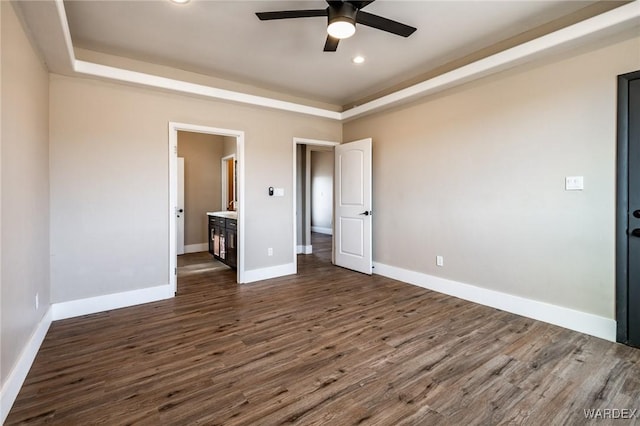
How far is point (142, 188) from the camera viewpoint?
3.50 meters

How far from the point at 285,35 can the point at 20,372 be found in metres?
3.36

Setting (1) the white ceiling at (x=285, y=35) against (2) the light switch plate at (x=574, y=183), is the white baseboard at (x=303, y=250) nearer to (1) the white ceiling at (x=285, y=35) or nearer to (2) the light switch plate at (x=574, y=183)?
(1) the white ceiling at (x=285, y=35)

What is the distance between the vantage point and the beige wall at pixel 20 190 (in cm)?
178

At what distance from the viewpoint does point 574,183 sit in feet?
8.95

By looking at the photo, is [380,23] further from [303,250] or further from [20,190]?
[303,250]

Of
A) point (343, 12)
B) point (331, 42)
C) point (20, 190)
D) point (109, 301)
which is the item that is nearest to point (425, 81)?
point (331, 42)

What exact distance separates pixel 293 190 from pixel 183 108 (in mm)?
1880

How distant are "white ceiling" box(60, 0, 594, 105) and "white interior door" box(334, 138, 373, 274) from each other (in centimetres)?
119


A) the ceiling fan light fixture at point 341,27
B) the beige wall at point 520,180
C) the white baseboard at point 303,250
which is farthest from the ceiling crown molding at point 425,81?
the white baseboard at point 303,250

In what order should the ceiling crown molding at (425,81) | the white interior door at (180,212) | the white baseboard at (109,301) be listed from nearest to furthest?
the ceiling crown molding at (425,81)
the white baseboard at (109,301)
the white interior door at (180,212)

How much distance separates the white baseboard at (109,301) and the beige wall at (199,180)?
10.2 feet

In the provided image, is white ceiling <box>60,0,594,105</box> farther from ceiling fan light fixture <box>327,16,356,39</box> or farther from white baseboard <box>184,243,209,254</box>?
white baseboard <box>184,243,209,254</box>

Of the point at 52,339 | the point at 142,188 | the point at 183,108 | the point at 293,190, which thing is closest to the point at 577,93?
the point at 293,190

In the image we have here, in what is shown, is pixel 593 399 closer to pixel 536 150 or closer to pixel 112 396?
pixel 536 150
